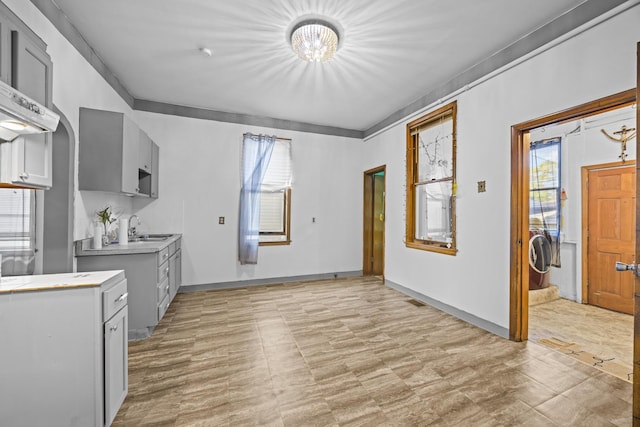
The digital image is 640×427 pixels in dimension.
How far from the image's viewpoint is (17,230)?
2100 mm

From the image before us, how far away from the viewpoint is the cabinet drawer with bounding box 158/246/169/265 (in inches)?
118

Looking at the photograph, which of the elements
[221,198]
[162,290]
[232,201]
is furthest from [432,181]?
[162,290]

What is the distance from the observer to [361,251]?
18.4ft

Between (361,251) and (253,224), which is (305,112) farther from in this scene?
(361,251)

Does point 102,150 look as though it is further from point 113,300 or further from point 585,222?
point 585,222

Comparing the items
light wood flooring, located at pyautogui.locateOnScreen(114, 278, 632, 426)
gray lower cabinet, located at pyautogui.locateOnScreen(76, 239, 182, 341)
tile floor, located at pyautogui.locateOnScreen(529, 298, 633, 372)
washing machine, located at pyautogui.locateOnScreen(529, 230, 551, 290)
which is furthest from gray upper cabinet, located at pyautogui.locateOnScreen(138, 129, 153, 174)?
washing machine, located at pyautogui.locateOnScreen(529, 230, 551, 290)

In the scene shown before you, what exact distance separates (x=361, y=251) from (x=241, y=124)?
10.6 ft

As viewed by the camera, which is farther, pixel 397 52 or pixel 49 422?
pixel 397 52

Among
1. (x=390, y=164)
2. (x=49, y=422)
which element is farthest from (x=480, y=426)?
(x=390, y=164)

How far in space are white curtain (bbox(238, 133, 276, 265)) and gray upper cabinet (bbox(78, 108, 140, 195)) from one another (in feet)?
6.42

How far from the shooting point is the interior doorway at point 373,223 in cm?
559

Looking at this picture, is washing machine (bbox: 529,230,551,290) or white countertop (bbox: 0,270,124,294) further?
washing machine (bbox: 529,230,551,290)

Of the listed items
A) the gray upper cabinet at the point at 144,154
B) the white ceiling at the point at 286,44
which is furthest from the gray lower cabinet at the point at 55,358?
the white ceiling at the point at 286,44

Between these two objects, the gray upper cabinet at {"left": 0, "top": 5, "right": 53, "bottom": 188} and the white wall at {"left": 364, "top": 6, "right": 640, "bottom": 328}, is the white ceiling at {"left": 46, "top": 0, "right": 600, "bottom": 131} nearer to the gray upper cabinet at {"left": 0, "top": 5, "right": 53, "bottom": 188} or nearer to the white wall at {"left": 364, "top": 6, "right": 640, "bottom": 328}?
the white wall at {"left": 364, "top": 6, "right": 640, "bottom": 328}
